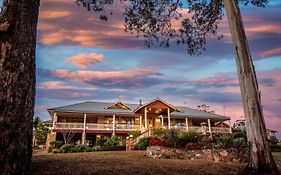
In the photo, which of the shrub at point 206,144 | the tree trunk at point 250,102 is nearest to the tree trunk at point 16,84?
the tree trunk at point 250,102

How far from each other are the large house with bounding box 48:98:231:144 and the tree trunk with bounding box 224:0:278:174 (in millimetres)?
23410

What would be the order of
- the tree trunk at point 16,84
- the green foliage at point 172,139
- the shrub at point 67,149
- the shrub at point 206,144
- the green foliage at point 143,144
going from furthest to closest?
the green foliage at point 143,144, the shrub at point 67,149, the green foliage at point 172,139, the shrub at point 206,144, the tree trunk at point 16,84

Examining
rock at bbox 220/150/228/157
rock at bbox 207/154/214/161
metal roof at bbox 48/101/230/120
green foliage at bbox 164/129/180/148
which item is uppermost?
metal roof at bbox 48/101/230/120

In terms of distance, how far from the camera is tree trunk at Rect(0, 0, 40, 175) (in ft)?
17.4

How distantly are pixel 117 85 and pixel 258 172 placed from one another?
26.8 metres

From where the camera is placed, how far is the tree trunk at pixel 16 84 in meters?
5.29

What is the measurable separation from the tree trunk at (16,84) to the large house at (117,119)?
86.5 ft

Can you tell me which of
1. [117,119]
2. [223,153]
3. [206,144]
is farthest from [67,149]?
[117,119]

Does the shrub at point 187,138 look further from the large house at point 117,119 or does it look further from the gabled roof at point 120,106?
the gabled roof at point 120,106

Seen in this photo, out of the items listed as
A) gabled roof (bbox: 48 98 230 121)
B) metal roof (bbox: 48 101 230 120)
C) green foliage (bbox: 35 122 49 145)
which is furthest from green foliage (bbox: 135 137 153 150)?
green foliage (bbox: 35 122 49 145)

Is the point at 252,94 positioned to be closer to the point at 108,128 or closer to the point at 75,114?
the point at 108,128

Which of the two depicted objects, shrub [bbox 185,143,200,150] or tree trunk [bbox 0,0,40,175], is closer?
tree trunk [bbox 0,0,40,175]

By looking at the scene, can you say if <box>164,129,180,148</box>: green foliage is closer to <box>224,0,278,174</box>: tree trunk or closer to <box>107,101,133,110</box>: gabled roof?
<box>224,0,278,174</box>: tree trunk

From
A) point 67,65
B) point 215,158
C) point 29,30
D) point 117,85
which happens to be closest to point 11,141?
point 29,30
